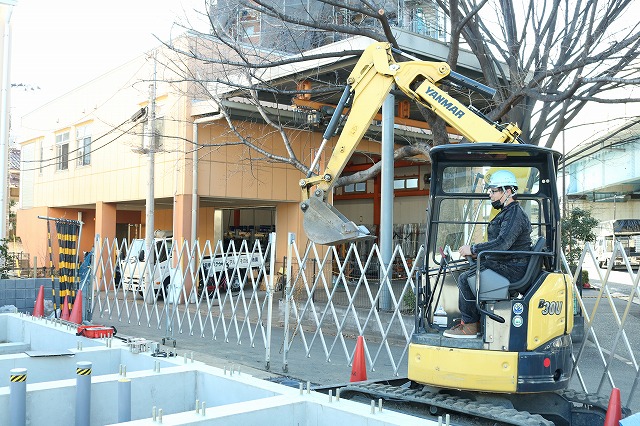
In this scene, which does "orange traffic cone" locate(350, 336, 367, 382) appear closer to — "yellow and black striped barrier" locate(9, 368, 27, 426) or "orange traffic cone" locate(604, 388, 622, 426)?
"orange traffic cone" locate(604, 388, 622, 426)

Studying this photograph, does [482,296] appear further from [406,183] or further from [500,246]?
[406,183]

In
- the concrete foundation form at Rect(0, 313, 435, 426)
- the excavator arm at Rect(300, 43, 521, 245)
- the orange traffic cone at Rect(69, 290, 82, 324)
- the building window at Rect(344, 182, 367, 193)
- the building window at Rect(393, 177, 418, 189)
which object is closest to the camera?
the concrete foundation form at Rect(0, 313, 435, 426)

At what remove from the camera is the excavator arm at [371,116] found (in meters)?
7.43

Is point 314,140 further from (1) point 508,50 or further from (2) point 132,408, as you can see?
(2) point 132,408

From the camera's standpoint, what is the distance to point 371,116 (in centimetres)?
816

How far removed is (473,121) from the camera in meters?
7.53

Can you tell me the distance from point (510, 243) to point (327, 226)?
2236 mm

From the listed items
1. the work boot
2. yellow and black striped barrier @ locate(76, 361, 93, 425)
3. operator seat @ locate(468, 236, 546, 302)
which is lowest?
yellow and black striped barrier @ locate(76, 361, 93, 425)

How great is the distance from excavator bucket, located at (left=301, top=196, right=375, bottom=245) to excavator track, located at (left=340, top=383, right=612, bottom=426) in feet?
5.07

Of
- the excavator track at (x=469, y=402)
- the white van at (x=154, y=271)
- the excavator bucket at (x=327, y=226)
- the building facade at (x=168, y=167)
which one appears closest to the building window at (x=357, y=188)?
the building facade at (x=168, y=167)

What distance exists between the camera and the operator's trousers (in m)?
6.04

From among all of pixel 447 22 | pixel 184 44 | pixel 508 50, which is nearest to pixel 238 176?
pixel 184 44

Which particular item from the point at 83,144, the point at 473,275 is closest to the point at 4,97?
the point at 83,144

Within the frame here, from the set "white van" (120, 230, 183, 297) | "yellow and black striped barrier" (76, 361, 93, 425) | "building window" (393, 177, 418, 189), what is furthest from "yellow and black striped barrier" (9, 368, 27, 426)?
"building window" (393, 177, 418, 189)
